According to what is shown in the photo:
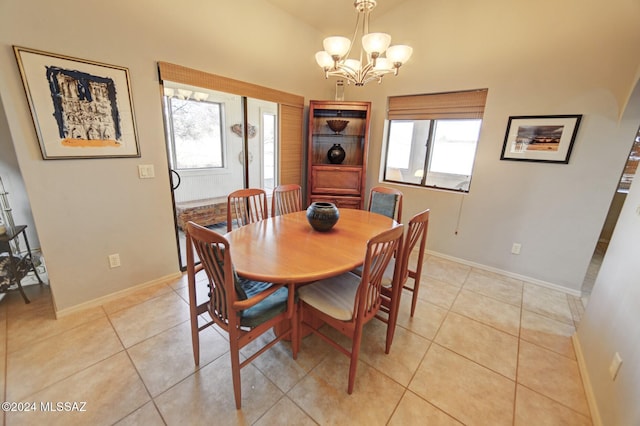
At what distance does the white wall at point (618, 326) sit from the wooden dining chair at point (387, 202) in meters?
1.48

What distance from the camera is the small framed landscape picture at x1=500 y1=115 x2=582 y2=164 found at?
244 centimetres

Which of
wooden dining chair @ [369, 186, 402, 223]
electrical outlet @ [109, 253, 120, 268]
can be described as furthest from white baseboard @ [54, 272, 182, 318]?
wooden dining chair @ [369, 186, 402, 223]

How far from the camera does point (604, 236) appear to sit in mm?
4129

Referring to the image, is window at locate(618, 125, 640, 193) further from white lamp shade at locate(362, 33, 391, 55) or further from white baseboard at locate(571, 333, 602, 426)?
white lamp shade at locate(362, 33, 391, 55)

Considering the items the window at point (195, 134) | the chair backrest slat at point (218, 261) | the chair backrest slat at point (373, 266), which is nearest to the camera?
the chair backrest slat at point (218, 261)

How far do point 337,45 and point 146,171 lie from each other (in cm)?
191

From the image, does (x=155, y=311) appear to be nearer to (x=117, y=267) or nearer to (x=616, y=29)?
(x=117, y=267)

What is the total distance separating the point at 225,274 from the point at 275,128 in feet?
8.74

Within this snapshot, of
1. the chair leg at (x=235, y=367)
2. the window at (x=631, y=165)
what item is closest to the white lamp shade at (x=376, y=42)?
the chair leg at (x=235, y=367)

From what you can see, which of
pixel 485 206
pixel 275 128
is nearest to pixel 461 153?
pixel 485 206

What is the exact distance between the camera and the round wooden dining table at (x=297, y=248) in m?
1.36

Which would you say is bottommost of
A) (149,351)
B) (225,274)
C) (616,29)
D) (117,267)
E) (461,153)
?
(149,351)

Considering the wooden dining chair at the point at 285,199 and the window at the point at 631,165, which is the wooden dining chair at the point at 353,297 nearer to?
the wooden dining chair at the point at 285,199

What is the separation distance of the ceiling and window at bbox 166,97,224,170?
172cm
